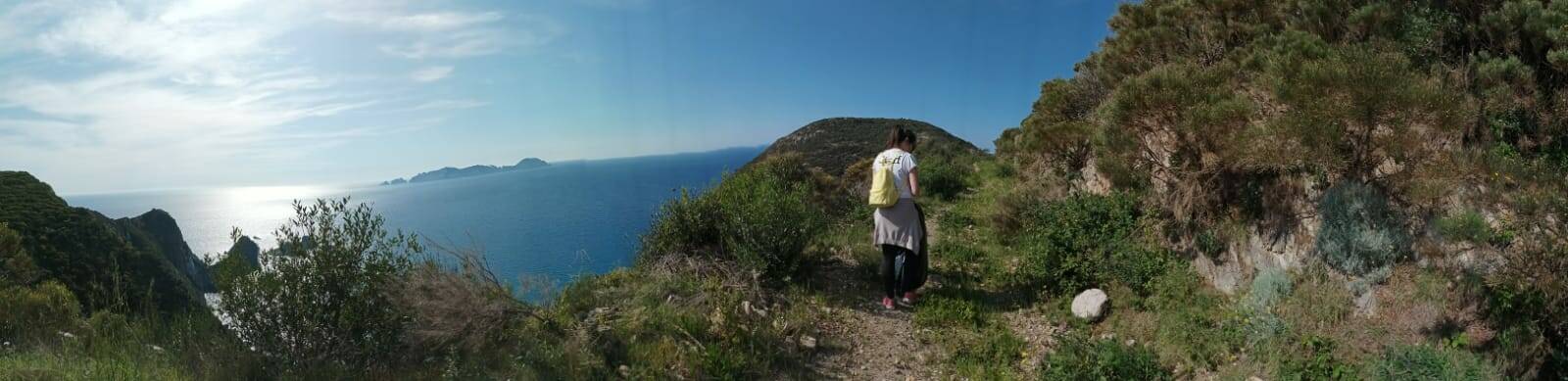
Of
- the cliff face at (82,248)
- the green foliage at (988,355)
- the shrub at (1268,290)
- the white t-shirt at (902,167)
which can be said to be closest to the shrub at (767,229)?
the white t-shirt at (902,167)

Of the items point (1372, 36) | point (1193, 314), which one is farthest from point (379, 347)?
point (1372, 36)

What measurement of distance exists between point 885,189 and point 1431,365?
12.9 feet

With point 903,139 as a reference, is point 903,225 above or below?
below

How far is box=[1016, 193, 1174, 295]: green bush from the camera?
5.89m

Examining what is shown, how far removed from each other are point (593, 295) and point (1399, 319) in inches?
257

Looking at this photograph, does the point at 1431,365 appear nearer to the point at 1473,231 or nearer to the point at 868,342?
the point at 1473,231

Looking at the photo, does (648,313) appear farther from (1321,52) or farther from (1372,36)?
(1372,36)

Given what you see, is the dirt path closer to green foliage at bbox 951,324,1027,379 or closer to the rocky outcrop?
green foliage at bbox 951,324,1027,379

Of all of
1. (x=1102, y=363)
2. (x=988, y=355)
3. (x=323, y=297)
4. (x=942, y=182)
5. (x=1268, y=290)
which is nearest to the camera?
(x=1102, y=363)

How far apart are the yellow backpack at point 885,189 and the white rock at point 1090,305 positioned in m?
2.08

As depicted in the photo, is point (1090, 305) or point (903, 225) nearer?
point (1090, 305)

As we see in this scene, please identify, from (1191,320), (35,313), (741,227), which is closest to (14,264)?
(35,313)

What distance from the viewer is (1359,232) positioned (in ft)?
15.2

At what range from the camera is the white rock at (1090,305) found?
557 centimetres
